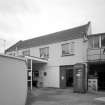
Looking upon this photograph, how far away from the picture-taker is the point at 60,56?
57.1ft

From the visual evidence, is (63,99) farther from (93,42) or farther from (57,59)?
(57,59)

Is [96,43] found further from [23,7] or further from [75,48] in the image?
[23,7]

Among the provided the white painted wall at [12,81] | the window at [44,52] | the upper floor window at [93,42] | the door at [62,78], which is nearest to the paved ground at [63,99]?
the white painted wall at [12,81]

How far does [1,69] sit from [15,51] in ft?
63.8

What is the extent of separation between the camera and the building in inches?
607

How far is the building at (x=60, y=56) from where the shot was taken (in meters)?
15.4

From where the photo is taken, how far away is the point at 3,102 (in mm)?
4535

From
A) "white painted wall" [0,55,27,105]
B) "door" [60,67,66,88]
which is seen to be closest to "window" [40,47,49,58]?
"door" [60,67,66,88]

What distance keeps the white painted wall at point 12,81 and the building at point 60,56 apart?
29.2 feet

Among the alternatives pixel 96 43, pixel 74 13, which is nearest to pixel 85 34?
pixel 96 43

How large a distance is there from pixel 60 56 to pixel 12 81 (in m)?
12.6

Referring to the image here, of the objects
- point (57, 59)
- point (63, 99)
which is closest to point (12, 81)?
point (63, 99)

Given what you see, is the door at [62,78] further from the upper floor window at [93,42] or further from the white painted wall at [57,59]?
the upper floor window at [93,42]

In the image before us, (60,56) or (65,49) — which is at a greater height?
(65,49)
